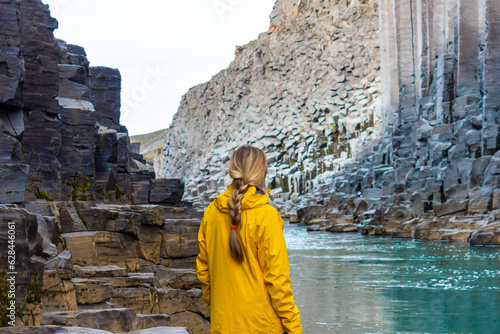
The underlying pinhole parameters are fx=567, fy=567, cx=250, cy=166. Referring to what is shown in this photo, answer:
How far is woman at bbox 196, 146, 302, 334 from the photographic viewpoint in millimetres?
3439

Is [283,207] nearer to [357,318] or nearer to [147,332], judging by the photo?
[357,318]

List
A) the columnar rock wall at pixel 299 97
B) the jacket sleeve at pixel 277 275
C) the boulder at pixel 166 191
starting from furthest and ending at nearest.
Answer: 1. the columnar rock wall at pixel 299 97
2. the boulder at pixel 166 191
3. the jacket sleeve at pixel 277 275

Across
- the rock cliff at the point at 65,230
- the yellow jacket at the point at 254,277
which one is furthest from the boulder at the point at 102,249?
the yellow jacket at the point at 254,277

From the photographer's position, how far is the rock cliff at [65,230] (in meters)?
5.61

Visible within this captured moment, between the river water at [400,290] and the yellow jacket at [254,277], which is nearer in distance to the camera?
the yellow jacket at [254,277]

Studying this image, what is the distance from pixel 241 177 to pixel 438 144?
97.5 feet

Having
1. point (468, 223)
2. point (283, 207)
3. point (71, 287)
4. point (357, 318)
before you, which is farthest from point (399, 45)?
point (71, 287)

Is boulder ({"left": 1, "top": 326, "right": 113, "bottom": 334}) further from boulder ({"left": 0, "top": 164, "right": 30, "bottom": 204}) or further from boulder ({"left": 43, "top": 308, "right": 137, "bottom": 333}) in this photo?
boulder ({"left": 0, "top": 164, "right": 30, "bottom": 204})

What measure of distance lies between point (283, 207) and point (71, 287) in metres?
54.1

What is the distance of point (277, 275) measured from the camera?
3.43 metres

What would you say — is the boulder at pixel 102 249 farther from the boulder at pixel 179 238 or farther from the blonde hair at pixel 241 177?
the blonde hair at pixel 241 177

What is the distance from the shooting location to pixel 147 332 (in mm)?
5594

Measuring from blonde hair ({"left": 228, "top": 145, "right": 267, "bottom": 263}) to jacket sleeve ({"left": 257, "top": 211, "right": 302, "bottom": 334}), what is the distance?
0.16 metres

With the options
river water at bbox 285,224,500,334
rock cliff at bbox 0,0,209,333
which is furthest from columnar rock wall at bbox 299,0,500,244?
rock cliff at bbox 0,0,209,333
